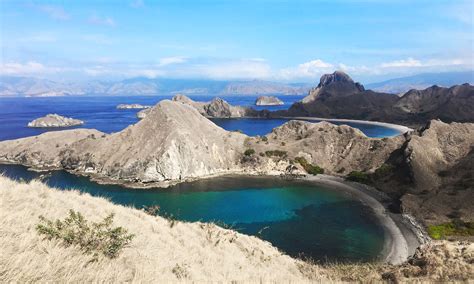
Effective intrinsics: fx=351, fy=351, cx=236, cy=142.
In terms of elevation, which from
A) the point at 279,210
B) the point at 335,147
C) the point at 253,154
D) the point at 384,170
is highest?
the point at 335,147

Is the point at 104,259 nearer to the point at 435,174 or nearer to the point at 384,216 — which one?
the point at 384,216

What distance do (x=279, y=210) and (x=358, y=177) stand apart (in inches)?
993

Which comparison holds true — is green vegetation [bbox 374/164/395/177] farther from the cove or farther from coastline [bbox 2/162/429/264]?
the cove

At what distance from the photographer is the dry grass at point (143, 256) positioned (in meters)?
7.81

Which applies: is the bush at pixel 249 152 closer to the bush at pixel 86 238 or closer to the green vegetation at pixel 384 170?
the green vegetation at pixel 384 170

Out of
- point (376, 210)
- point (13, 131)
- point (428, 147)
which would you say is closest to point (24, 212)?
point (376, 210)

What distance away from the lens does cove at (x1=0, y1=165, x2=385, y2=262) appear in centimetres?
4896

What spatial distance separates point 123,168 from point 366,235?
5575 centimetres

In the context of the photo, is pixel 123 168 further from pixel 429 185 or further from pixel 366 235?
pixel 429 185

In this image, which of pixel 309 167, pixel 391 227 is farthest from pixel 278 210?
pixel 309 167

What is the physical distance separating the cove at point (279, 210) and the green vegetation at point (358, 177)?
817 cm

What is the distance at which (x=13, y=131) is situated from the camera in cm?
16838

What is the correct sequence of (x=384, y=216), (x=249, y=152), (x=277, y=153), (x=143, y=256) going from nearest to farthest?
(x=143, y=256)
(x=384, y=216)
(x=249, y=152)
(x=277, y=153)

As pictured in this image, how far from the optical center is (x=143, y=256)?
1188cm
